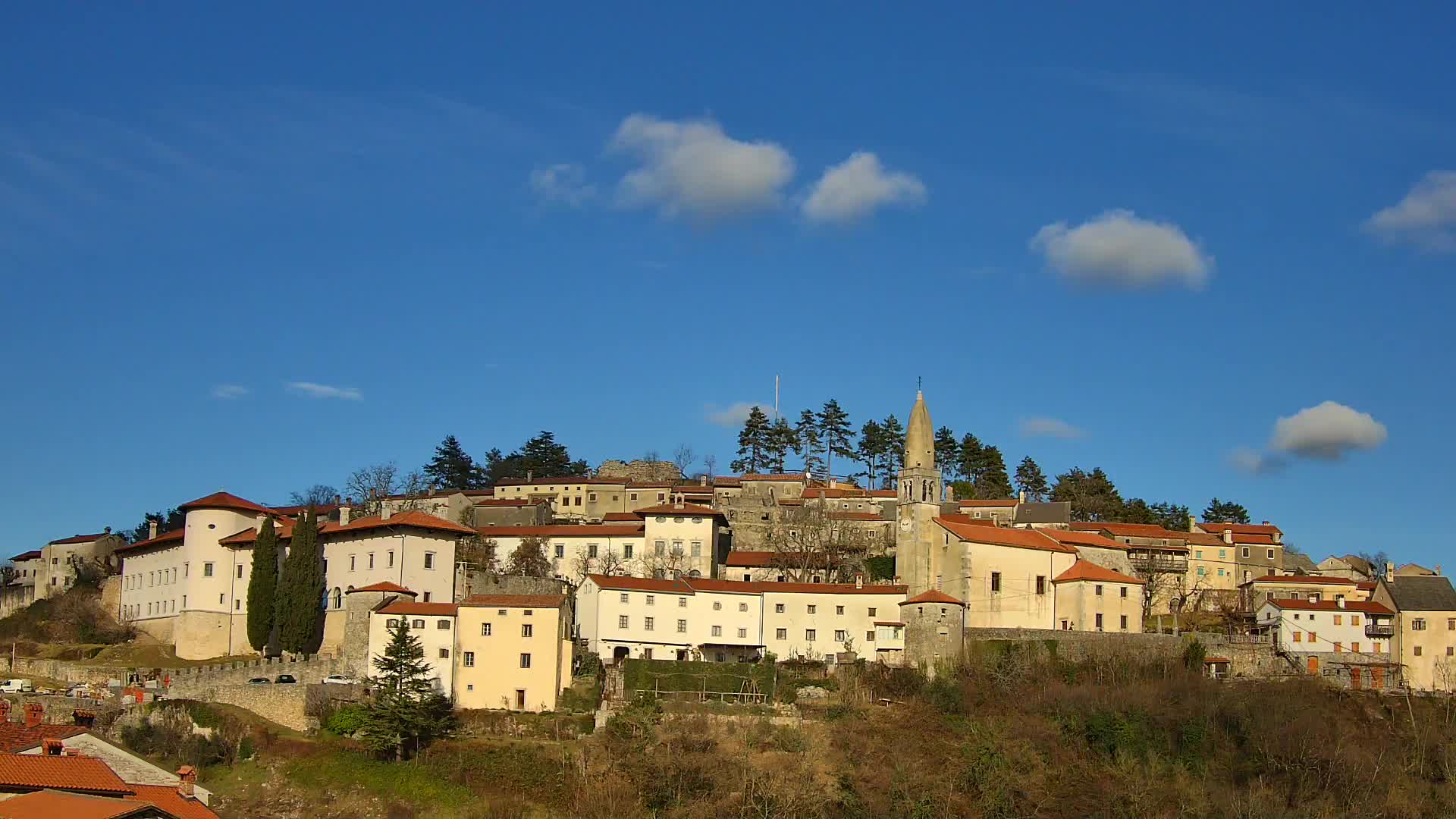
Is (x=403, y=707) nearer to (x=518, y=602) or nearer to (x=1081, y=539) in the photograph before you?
(x=518, y=602)

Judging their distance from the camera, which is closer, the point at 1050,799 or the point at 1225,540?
the point at 1050,799

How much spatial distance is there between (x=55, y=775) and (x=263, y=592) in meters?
26.4

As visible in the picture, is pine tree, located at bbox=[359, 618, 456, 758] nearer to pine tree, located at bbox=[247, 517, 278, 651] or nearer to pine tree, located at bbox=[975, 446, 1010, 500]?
pine tree, located at bbox=[247, 517, 278, 651]

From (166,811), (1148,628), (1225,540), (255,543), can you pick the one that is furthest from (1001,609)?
(166,811)

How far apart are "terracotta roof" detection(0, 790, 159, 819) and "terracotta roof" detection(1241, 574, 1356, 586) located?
61.2 metres

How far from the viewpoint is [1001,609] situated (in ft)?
242

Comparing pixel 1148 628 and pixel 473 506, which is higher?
pixel 473 506

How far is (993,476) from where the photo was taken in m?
114

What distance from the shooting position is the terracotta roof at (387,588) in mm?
67438

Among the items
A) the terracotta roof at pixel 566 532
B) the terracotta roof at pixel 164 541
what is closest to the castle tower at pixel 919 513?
the terracotta roof at pixel 566 532

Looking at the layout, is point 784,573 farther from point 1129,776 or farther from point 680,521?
point 1129,776

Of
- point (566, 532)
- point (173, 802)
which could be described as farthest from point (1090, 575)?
point (173, 802)

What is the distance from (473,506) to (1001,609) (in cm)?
3620

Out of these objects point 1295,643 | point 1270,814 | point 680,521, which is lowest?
point 1270,814
